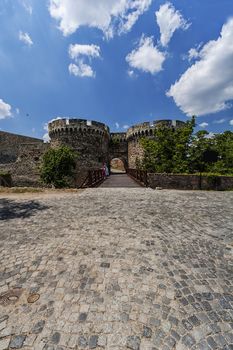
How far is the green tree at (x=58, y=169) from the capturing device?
14.3m

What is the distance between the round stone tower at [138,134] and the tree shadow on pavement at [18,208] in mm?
19240

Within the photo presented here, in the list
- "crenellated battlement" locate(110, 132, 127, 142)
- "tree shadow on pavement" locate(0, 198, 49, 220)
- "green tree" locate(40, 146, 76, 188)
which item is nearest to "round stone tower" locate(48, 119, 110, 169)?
"crenellated battlement" locate(110, 132, 127, 142)

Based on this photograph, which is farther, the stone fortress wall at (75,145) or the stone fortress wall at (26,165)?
the stone fortress wall at (75,145)

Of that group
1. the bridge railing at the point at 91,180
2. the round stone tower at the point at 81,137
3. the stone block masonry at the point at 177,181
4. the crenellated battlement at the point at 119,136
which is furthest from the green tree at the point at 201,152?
the crenellated battlement at the point at 119,136

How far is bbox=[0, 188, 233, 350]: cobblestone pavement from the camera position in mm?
1982

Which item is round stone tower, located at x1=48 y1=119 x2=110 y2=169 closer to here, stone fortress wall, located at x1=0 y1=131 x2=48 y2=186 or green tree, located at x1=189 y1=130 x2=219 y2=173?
stone fortress wall, located at x1=0 y1=131 x2=48 y2=186

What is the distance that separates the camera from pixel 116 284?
272cm

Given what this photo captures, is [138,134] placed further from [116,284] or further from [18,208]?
[116,284]

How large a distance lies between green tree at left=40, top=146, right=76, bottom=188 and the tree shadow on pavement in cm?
630

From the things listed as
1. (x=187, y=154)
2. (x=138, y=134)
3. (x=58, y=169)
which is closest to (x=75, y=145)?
(x=138, y=134)

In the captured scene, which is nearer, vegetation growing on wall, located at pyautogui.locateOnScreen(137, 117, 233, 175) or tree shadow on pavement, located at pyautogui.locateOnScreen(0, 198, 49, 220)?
tree shadow on pavement, located at pyautogui.locateOnScreen(0, 198, 49, 220)

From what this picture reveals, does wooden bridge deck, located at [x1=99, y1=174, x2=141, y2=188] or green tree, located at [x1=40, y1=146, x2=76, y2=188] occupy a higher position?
green tree, located at [x1=40, y1=146, x2=76, y2=188]

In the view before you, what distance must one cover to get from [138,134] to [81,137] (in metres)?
7.77

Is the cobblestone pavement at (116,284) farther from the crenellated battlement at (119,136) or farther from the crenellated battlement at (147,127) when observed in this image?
the crenellated battlement at (119,136)
